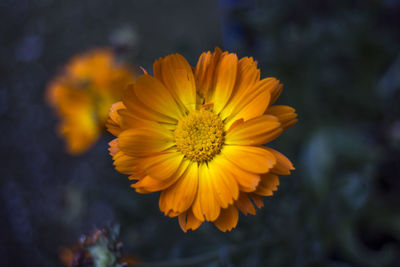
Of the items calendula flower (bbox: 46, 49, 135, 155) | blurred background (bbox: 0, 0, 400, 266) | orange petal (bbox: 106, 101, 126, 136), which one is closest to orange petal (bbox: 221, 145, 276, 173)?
orange petal (bbox: 106, 101, 126, 136)

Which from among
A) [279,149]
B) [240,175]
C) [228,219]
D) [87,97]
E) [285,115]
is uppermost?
[87,97]

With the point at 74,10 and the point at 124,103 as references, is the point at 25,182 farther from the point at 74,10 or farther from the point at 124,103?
the point at 124,103

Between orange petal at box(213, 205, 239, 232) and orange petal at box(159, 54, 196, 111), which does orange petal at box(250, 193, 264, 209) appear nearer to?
orange petal at box(213, 205, 239, 232)

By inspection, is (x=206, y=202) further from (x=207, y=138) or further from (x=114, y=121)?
(x=114, y=121)

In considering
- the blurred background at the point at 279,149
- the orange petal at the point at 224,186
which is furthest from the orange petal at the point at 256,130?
the blurred background at the point at 279,149

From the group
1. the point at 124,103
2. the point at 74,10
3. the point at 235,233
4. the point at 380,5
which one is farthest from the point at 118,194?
the point at 74,10

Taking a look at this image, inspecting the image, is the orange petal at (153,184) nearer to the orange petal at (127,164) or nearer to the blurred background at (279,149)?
the orange petal at (127,164)

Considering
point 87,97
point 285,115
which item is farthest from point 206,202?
point 87,97
